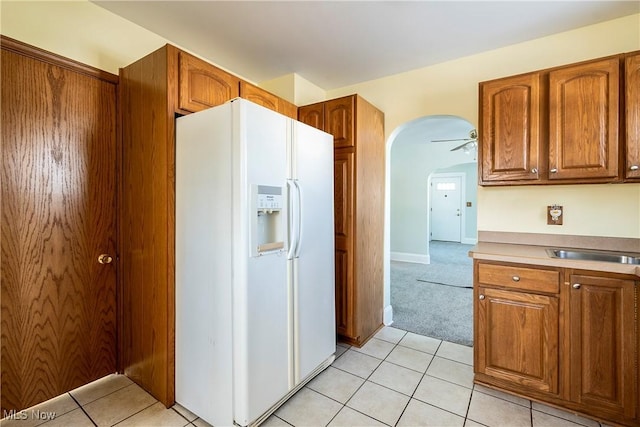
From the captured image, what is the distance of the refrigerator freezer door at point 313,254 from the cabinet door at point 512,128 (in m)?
1.24

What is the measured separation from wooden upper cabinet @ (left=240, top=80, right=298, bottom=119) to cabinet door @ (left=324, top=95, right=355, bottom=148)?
38 centimetres

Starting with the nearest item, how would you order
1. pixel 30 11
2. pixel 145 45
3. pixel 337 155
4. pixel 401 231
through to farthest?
pixel 30 11
pixel 145 45
pixel 337 155
pixel 401 231

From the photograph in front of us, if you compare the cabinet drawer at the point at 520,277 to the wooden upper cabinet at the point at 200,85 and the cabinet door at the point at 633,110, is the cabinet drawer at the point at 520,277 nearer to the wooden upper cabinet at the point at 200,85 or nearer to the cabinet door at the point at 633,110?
the cabinet door at the point at 633,110

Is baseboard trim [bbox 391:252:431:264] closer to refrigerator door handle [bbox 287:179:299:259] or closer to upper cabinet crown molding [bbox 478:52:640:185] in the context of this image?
upper cabinet crown molding [bbox 478:52:640:185]

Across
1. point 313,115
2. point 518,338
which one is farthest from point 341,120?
point 518,338

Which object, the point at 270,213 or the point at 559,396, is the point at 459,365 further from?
the point at 270,213

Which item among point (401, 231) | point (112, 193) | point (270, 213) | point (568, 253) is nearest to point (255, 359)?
point (270, 213)

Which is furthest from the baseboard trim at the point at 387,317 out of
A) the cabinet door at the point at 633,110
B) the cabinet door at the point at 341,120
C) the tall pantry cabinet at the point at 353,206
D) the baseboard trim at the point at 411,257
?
the baseboard trim at the point at 411,257

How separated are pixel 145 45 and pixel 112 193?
1226 millimetres

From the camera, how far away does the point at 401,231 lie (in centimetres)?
661

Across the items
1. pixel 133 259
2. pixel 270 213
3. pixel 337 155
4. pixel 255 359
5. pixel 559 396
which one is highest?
pixel 337 155

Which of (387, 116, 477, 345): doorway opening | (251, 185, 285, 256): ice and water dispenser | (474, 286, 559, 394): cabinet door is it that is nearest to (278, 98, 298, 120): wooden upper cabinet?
(387, 116, 477, 345): doorway opening

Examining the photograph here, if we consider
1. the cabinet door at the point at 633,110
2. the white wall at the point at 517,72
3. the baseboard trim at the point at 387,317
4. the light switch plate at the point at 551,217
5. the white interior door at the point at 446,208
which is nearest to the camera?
the cabinet door at the point at 633,110

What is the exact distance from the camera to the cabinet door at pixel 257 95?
233 centimetres
